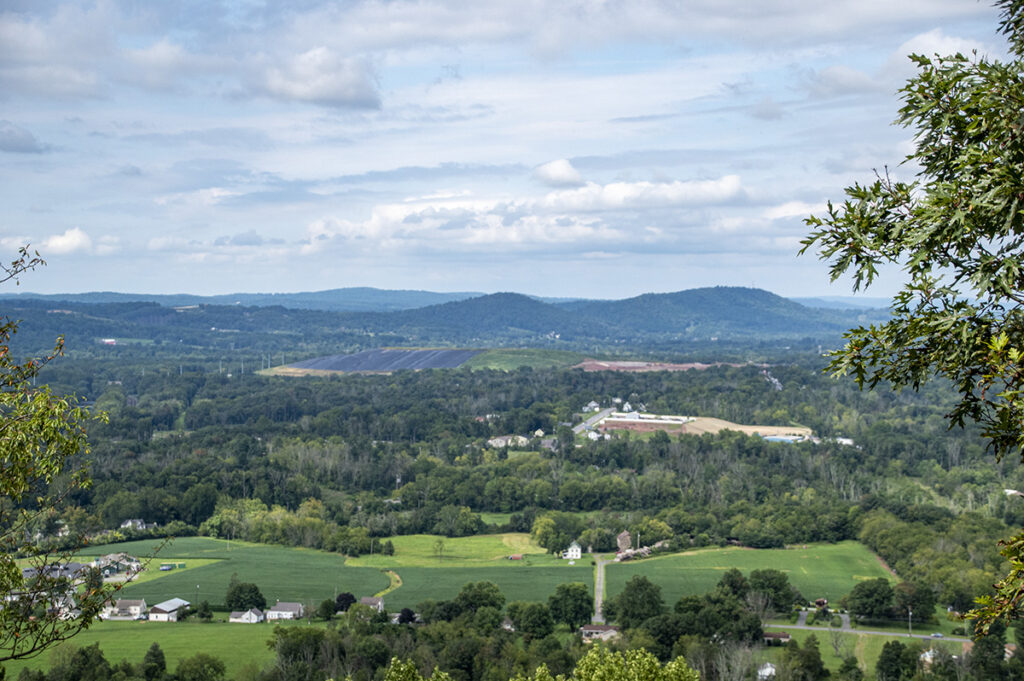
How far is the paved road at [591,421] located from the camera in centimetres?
12356

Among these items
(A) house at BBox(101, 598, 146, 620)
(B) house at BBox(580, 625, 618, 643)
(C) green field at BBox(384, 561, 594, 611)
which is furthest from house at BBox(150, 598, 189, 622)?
(B) house at BBox(580, 625, 618, 643)

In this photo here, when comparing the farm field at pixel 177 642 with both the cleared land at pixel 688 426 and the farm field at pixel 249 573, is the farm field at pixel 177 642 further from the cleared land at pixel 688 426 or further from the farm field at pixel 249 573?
the cleared land at pixel 688 426

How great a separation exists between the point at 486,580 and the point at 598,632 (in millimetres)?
11398

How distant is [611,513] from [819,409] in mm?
65502

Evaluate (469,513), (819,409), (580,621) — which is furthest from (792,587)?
(819,409)

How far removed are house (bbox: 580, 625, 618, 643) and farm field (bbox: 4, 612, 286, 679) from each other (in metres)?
16.4

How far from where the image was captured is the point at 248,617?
172 feet

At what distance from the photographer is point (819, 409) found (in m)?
137

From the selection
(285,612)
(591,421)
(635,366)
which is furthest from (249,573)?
(635,366)

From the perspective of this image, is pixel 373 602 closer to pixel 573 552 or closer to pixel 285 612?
pixel 285 612

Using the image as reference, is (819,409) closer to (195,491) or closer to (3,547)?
(195,491)

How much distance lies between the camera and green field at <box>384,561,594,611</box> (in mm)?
56062

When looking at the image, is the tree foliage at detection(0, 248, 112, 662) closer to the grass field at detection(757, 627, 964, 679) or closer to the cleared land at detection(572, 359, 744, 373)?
the grass field at detection(757, 627, 964, 679)

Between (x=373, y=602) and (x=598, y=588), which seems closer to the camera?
(x=373, y=602)
